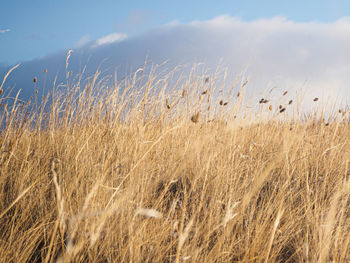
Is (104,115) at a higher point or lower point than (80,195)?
higher

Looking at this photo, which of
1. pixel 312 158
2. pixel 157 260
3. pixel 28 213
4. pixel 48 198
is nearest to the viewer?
pixel 157 260

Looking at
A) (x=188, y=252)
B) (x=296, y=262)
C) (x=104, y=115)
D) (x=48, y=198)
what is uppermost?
(x=104, y=115)

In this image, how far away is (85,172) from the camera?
1.72m

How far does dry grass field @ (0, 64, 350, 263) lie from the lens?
114 cm

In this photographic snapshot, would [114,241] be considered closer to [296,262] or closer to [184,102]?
[296,262]

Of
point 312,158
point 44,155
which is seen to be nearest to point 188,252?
point 44,155

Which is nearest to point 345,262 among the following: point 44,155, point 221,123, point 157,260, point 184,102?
point 157,260

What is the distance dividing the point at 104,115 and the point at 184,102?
81cm

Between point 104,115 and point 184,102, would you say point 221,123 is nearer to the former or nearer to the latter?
point 184,102

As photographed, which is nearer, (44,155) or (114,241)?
(114,241)

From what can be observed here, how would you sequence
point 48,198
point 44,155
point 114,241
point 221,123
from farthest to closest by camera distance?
1. point 221,123
2. point 44,155
3. point 48,198
4. point 114,241

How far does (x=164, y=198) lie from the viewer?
1925mm

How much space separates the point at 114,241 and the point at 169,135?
1.47 m

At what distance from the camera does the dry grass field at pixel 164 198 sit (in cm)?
114
